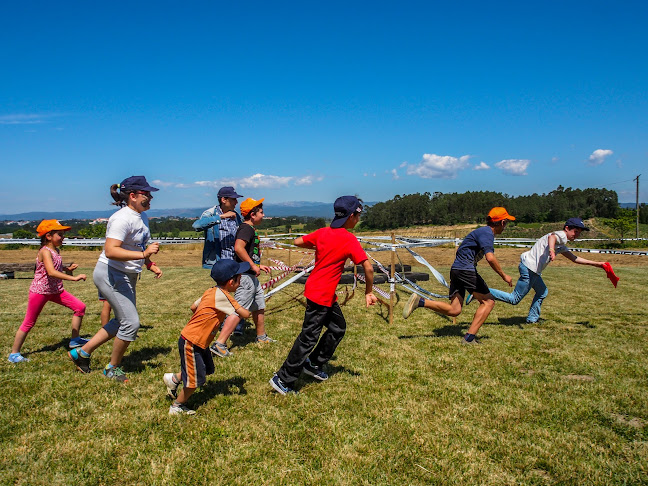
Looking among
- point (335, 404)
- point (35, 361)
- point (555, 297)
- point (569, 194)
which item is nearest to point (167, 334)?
point (35, 361)

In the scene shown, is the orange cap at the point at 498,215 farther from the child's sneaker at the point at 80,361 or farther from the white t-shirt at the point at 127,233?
the child's sneaker at the point at 80,361

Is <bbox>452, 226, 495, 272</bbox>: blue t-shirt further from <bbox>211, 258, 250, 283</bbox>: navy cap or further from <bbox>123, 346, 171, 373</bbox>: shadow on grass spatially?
<bbox>123, 346, 171, 373</bbox>: shadow on grass

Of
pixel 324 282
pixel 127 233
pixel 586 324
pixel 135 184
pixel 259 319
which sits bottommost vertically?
pixel 586 324

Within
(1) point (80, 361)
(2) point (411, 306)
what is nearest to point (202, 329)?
(1) point (80, 361)

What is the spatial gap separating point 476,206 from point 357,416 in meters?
76.6

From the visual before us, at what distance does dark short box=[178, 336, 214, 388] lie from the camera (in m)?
3.55

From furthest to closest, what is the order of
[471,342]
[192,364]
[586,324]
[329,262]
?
[586,324], [471,342], [329,262], [192,364]

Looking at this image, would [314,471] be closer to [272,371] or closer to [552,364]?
[272,371]

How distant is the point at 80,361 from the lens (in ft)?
15.2

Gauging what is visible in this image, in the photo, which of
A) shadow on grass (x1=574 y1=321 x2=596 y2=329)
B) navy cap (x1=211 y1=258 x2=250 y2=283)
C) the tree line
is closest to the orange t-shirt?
navy cap (x1=211 y1=258 x2=250 y2=283)

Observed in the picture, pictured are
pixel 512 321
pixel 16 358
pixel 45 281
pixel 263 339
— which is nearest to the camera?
pixel 16 358

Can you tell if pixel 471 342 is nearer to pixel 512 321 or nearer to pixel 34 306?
pixel 512 321

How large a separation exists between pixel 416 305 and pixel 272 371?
90.7 inches

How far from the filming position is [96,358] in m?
5.21
